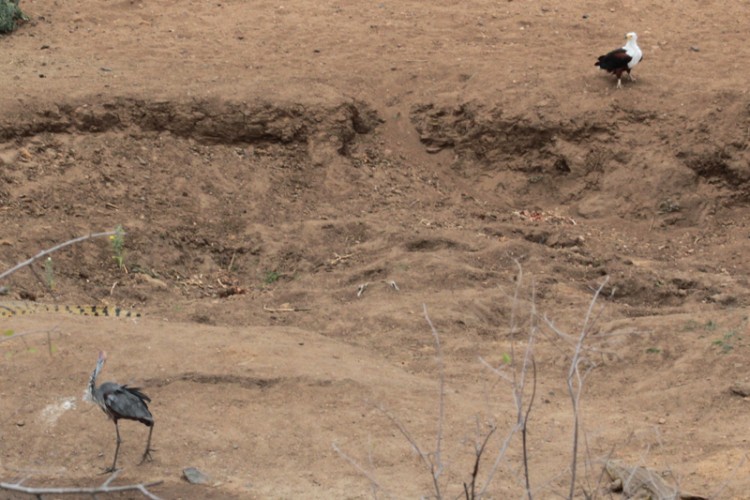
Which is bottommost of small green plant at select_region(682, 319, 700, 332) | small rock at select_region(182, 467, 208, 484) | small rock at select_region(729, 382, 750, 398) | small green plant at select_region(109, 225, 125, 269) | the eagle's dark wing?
small rock at select_region(182, 467, 208, 484)

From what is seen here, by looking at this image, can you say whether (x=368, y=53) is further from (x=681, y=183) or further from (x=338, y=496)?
(x=338, y=496)

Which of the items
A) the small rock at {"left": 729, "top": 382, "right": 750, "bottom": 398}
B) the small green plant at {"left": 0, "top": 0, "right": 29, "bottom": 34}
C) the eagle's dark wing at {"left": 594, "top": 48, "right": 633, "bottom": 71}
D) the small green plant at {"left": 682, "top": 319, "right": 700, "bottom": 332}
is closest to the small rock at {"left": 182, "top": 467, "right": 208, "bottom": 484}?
the small rock at {"left": 729, "top": 382, "right": 750, "bottom": 398}

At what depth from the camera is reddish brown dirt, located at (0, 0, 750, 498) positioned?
5270mm

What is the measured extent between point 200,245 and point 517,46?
162 inches

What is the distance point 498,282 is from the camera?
24.6 ft

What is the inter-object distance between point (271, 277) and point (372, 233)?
3.06 feet

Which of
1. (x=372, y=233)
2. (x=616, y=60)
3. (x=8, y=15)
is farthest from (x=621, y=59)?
(x=8, y=15)

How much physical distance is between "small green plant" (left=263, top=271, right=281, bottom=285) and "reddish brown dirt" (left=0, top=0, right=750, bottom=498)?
22 millimetres

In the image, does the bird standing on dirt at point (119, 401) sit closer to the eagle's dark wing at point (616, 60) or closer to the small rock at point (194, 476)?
the small rock at point (194, 476)

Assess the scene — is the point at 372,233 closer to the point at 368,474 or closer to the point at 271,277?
the point at 271,277

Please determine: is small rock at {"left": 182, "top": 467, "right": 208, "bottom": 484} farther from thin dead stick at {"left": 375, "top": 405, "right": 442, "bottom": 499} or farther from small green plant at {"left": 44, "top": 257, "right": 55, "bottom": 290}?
small green plant at {"left": 44, "top": 257, "right": 55, "bottom": 290}

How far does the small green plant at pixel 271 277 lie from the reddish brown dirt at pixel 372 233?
2 centimetres

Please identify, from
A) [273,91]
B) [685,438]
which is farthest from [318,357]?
[273,91]

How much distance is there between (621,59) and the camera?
31.4 feet
